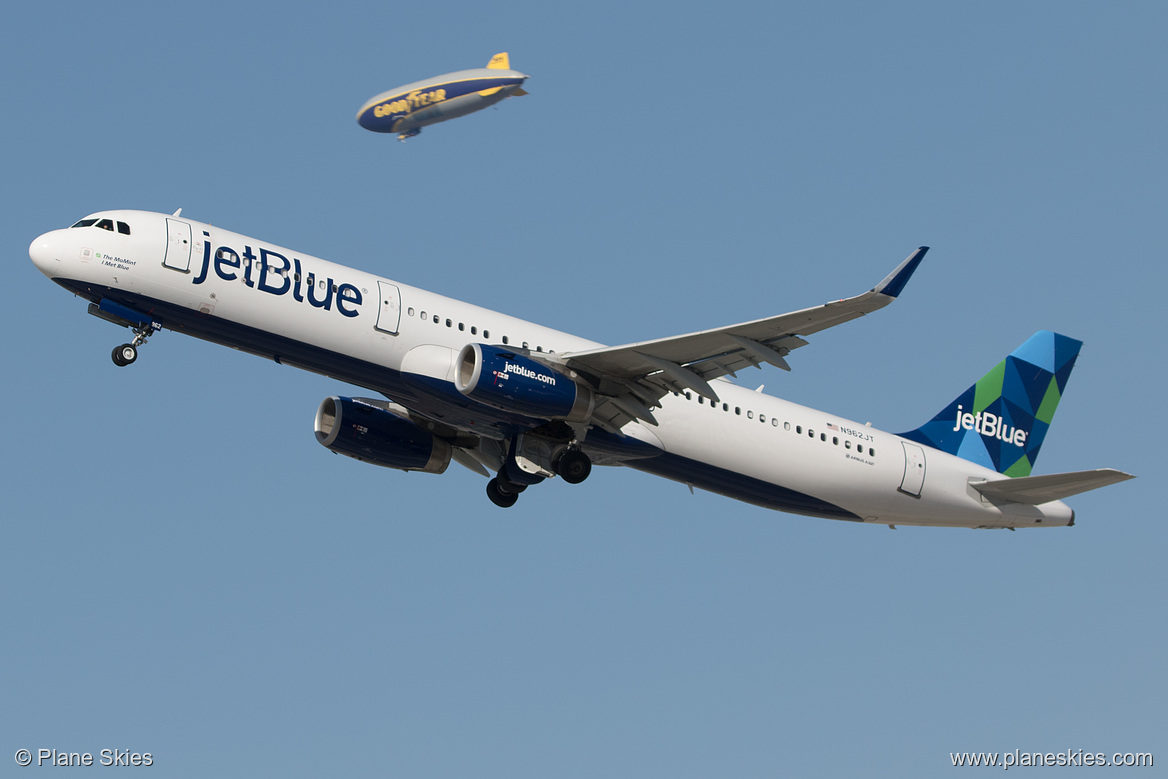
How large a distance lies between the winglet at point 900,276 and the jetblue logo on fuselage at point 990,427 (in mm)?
14006

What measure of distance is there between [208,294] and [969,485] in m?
20.6

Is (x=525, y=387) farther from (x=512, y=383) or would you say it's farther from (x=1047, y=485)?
(x=1047, y=485)

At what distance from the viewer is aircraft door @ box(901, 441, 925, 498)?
3528cm

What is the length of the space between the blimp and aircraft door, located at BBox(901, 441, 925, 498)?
48.8ft

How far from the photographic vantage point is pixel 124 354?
96.4 ft

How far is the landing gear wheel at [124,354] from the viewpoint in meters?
29.3

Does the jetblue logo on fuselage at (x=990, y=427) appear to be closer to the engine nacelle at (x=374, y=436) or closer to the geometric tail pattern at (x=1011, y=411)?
the geometric tail pattern at (x=1011, y=411)

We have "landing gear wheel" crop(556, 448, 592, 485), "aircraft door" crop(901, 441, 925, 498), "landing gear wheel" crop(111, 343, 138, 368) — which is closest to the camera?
"landing gear wheel" crop(111, 343, 138, 368)

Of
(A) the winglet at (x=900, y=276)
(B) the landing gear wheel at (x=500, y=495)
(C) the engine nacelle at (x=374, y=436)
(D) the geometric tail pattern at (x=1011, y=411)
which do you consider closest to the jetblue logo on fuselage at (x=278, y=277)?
(C) the engine nacelle at (x=374, y=436)

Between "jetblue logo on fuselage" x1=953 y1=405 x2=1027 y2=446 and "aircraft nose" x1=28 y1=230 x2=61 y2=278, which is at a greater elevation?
"aircraft nose" x1=28 y1=230 x2=61 y2=278

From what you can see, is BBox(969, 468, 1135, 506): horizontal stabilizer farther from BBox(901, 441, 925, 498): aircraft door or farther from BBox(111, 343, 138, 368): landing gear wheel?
BBox(111, 343, 138, 368): landing gear wheel

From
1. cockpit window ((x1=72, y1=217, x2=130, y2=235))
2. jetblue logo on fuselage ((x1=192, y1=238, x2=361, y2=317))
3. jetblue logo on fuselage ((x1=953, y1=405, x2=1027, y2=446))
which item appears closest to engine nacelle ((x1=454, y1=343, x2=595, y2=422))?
jetblue logo on fuselage ((x1=192, y1=238, x2=361, y2=317))

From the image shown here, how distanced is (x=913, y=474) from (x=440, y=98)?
1684 centimetres

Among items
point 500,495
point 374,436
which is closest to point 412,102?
point 374,436
